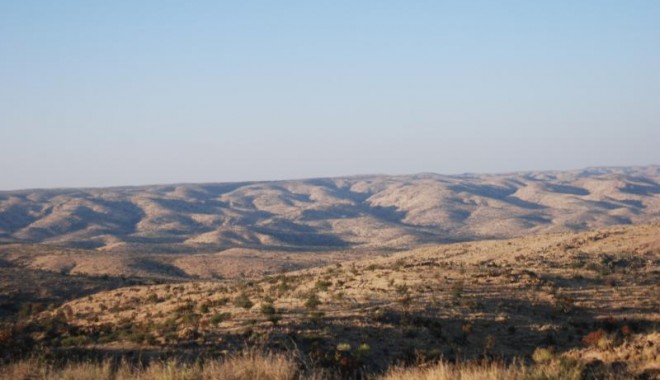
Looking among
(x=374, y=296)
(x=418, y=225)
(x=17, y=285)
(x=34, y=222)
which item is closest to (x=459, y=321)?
(x=374, y=296)

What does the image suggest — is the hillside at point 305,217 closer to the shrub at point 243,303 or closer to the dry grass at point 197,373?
the shrub at point 243,303

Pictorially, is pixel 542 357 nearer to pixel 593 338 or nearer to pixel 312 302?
pixel 593 338

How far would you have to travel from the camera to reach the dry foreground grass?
416 inches

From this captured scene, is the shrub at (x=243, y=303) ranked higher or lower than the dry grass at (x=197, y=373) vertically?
lower

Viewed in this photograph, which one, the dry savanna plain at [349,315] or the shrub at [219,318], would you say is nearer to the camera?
the dry savanna plain at [349,315]

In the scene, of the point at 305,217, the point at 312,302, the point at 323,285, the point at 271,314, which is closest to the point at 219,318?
the point at 271,314

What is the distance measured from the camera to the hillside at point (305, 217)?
108625 mm

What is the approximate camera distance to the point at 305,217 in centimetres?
14925

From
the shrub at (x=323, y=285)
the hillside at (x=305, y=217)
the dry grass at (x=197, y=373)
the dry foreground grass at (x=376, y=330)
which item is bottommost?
the hillside at (x=305, y=217)

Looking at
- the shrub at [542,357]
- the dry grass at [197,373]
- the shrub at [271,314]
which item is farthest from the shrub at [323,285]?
the dry grass at [197,373]

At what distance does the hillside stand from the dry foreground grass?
6085 centimetres

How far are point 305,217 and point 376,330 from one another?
13170cm

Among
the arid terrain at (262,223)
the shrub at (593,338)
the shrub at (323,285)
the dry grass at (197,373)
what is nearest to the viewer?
the dry grass at (197,373)

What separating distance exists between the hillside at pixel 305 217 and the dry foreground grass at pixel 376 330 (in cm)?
6085
